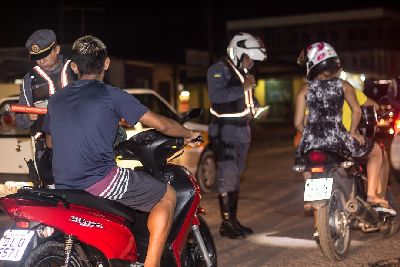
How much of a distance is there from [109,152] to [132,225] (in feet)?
1.75

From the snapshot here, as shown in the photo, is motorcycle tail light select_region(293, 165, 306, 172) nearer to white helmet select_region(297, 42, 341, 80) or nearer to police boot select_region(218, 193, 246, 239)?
white helmet select_region(297, 42, 341, 80)

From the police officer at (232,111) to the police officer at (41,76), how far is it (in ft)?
6.02

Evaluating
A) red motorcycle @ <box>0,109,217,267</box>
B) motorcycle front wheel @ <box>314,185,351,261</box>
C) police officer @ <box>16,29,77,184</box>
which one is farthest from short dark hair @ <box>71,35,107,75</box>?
motorcycle front wheel @ <box>314,185,351,261</box>

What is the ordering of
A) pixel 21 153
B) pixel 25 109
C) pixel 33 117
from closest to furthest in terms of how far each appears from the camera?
pixel 25 109, pixel 33 117, pixel 21 153

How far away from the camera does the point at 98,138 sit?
4488 mm

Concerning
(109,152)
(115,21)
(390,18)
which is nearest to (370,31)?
(390,18)

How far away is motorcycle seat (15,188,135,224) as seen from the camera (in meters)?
4.32

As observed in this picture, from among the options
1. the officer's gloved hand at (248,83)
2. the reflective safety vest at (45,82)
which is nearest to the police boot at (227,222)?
the officer's gloved hand at (248,83)

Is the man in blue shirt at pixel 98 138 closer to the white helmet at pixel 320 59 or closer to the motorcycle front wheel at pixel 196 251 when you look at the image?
the motorcycle front wheel at pixel 196 251

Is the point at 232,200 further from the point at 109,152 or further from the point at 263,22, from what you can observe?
the point at 263,22

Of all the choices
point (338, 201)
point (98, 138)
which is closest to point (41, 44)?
point (98, 138)

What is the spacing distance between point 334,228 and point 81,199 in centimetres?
294

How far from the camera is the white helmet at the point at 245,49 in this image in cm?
777

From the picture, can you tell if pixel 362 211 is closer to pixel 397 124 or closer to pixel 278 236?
pixel 278 236
